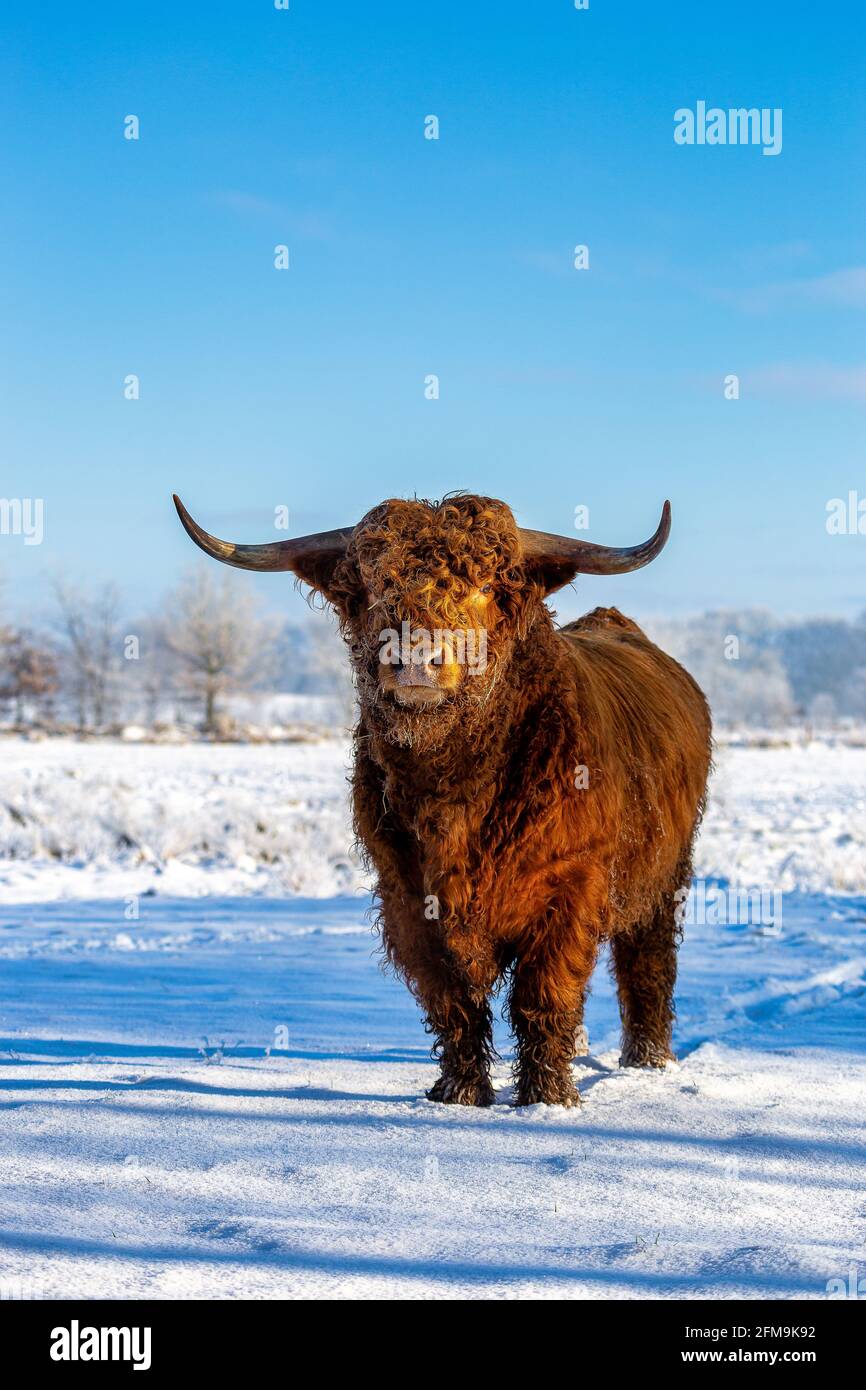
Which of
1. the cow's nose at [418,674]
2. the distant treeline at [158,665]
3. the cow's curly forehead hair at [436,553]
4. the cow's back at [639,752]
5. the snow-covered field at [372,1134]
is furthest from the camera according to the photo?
the distant treeline at [158,665]

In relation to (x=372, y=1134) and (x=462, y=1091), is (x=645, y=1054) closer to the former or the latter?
(x=462, y=1091)

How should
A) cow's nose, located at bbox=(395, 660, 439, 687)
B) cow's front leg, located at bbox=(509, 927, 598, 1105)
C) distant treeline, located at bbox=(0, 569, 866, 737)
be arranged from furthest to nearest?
1. distant treeline, located at bbox=(0, 569, 866, 737)
2. cow's front leg, located at bbox=(509, 927, 598, 1105)
3. cow's nose, located at bbox=(395, 660, 439, 687)

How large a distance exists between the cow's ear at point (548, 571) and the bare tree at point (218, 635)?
5694cm

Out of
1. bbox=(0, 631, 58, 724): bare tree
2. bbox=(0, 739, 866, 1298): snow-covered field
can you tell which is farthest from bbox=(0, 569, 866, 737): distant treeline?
bbox=(0, 739, 866, 1298): snow-covered field

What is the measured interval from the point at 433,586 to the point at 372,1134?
1.86 meters

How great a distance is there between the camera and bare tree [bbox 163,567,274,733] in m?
63.0

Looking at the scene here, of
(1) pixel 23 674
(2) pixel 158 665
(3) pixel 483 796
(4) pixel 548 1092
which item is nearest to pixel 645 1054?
(4) pixel 548 1092

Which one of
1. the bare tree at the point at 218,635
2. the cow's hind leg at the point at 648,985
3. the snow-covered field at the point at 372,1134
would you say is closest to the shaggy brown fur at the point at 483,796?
the snow-covered field at the point at 372,1134

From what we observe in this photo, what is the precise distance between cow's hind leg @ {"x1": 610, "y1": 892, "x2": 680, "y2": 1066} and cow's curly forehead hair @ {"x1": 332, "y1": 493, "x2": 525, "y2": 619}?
2.18 m

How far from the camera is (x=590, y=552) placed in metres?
4.72

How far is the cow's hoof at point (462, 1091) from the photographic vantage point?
4668 mm

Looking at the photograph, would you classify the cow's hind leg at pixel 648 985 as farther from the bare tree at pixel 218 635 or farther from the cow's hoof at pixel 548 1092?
the bare tree at pixel 218 635

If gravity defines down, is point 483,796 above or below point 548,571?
below

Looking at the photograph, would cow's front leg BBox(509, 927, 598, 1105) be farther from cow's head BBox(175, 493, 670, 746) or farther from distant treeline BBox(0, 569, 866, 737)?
distant treeline BBox(0, 569, 866, 737)
